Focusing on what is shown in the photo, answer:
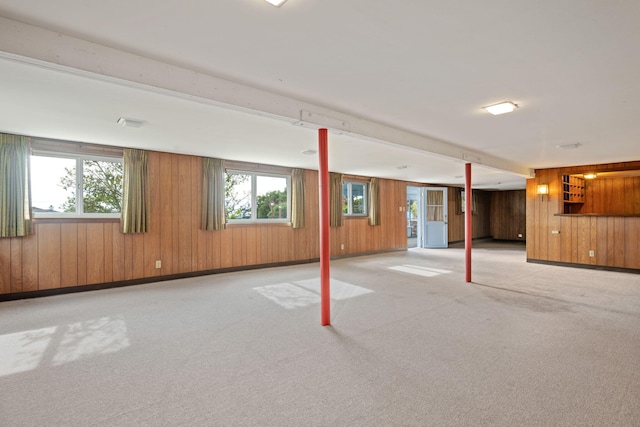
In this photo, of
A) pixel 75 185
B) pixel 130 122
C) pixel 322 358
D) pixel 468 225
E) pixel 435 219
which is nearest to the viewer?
pixel 322 358

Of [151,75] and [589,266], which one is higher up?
[151,75]

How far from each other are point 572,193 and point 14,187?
36.4 ft

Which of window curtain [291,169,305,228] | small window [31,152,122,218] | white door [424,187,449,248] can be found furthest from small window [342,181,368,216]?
small window [31,152,122,218]

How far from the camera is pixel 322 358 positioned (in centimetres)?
270

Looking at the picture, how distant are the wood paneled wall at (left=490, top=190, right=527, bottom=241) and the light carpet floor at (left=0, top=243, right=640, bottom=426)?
9.02 meters

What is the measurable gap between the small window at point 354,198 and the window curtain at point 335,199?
0.40m

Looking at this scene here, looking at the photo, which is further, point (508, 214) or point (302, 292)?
point (508, 214)

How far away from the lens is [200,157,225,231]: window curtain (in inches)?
243

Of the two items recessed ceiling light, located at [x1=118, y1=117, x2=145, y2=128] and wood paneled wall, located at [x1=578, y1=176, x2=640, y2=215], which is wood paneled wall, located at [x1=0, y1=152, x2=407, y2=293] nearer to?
recessed ceiling light, located at [x1=118, y1=117, x2=145, y2=128]

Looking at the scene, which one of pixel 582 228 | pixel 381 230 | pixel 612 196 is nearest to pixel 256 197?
pixel 381 230

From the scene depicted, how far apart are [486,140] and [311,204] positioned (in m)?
4.22

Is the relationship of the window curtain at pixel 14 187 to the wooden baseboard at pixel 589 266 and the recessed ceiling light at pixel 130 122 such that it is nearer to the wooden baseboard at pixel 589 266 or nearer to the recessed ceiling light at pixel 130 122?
the recessed ceiling light at pixel 130 122

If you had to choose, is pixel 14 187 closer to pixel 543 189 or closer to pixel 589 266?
pixel 543 189

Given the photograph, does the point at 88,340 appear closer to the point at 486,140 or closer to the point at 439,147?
the point at 439,147
